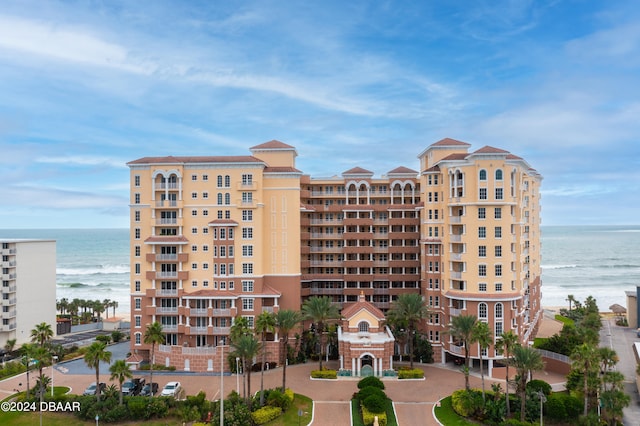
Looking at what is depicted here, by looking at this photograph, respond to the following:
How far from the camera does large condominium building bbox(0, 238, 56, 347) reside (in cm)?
6431

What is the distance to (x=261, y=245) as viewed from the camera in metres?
56.2

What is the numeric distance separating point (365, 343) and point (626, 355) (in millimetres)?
33607

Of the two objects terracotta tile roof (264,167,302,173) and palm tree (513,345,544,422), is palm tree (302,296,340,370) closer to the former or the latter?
terracotta tile roof (264,167,302,173)

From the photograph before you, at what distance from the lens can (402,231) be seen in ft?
215

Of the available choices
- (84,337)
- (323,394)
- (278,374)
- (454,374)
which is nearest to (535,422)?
(454,374)

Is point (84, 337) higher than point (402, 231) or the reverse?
the reverse

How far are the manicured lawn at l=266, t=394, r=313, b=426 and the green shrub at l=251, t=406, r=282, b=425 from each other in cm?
36

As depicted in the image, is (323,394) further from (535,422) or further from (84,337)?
(84,337)

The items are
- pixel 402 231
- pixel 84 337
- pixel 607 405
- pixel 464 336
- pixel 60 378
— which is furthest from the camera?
pixel 84 337

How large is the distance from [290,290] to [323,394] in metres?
15.2

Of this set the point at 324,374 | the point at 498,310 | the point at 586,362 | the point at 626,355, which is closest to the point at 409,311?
the point at 498,310

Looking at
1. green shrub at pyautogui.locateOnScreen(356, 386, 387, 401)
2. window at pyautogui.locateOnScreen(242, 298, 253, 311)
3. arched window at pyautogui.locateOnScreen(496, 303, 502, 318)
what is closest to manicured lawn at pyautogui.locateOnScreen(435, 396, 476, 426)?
green shrub at pyautogui.locateOnScreen(356, 386, 387, 401)

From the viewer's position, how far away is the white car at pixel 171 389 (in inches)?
1698

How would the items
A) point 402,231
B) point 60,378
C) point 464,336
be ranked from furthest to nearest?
point 402,231, point 60,378, point 464,336
